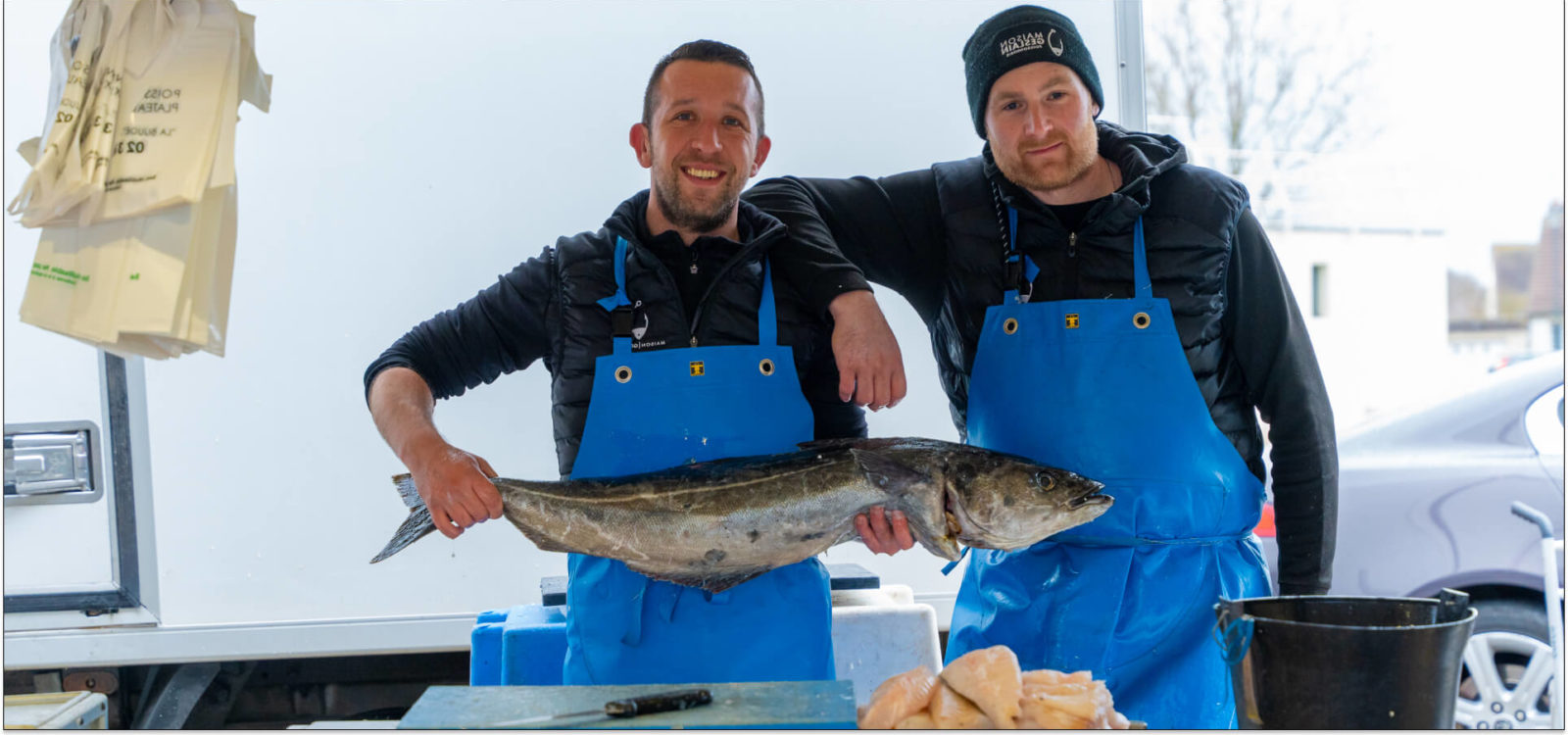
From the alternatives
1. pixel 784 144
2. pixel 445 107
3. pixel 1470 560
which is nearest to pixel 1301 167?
pixel 1470 560

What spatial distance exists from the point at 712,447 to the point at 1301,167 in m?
11.4

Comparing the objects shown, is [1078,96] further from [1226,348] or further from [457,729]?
[457,729]

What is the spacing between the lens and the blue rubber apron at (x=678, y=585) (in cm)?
264

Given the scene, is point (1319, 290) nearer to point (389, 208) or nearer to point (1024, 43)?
point (1024, 43)

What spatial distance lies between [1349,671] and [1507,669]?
3.72 m

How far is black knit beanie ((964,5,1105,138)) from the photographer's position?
2.87 metres

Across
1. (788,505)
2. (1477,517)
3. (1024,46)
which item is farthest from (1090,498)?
(1477,517)

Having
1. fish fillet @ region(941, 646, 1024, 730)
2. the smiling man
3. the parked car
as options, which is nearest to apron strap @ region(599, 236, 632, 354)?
the smiling man

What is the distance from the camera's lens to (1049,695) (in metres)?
1.88

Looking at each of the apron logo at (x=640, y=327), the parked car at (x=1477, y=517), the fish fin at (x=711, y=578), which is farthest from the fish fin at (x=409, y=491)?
the parked car at (x=1477, y=517)

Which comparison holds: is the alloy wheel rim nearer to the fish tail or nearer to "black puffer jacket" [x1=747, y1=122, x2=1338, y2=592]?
"black puffer jacket" [x1=747, y1=122, x2=1338, y2=592]

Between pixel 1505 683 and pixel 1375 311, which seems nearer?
pixel 1505 683

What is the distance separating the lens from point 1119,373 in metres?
2.73

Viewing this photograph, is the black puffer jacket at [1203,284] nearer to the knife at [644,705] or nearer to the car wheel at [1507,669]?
the knife at [644,705]
